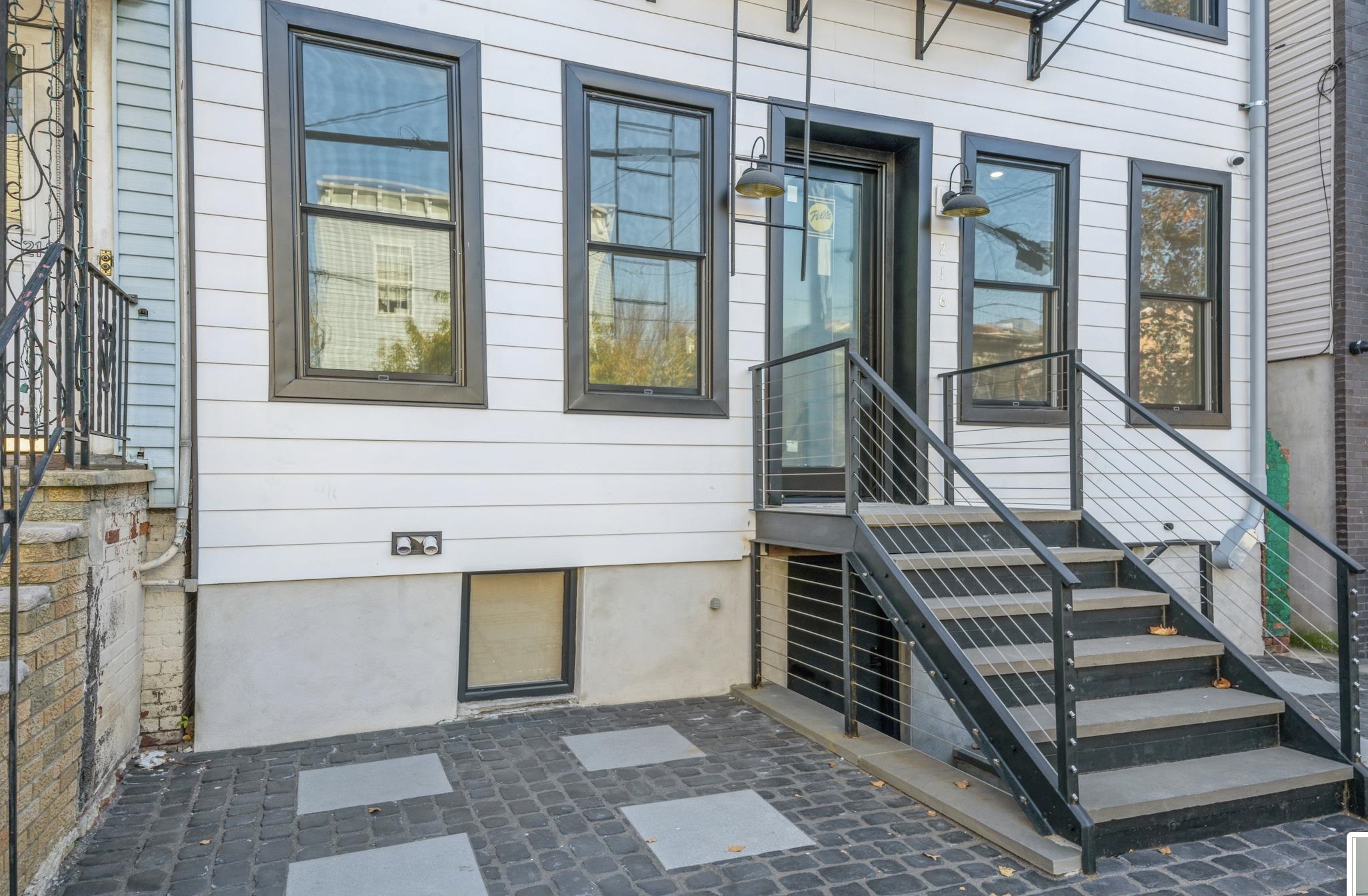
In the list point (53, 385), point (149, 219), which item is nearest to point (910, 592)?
point (149, 219)

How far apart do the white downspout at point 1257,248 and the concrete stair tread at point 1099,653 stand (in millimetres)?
2642

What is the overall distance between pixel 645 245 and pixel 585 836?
10.1ft

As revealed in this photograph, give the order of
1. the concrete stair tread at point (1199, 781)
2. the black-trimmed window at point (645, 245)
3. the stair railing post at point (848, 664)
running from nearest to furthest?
the concrete stair tread at point (1199, 781)
the stair railing post at point (848, 664)
the black-trimmed window at point (645, 245)

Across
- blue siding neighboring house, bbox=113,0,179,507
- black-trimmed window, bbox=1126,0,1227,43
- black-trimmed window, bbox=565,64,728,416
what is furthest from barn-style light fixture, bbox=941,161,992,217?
blue siding neighboring house, bbox=113,0,179,507

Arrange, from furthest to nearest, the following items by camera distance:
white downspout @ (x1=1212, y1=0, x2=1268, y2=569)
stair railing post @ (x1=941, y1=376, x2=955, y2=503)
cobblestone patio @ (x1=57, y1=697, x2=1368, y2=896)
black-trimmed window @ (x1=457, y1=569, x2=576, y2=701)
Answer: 1. white downspout @ (x1=1212, y1=0, x2=1268, y2=569)
2. stair railing post @ (x1=941, y1=376, x2=955, y2=503)
3. black-trimmed window @ (x1=457, y1=569, x2=576, y2=701)
4. cobblestone patio @ (x1=57, y1=697, x2=1368, y2=896)

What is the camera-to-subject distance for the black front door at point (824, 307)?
16.9 ft

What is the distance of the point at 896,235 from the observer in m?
5.41

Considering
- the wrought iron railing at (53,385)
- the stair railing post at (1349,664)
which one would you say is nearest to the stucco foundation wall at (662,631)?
the wrought iron railing at (53,385)

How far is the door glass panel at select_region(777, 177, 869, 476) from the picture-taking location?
5.17 metres

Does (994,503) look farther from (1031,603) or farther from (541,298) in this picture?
(541,298)

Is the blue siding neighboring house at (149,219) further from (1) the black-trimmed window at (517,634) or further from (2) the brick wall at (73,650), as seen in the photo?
(1) the black-trimmed window at (517,634)

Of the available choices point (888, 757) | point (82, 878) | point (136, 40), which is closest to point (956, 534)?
point (888, 757)

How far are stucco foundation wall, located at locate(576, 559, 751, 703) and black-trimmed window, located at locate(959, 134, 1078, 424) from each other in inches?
79.3

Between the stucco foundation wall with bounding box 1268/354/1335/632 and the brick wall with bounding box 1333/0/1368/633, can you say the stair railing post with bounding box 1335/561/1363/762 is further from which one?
the brick wall with bounding box 1333/0/1368/633
